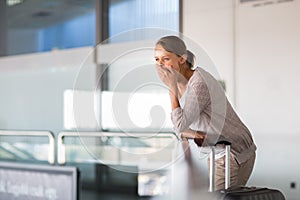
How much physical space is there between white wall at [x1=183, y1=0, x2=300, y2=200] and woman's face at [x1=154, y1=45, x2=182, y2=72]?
8.14ft

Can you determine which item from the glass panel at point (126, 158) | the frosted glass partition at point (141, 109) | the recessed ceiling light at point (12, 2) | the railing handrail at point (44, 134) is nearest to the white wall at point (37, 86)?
the railing handrail at point (44, 134)

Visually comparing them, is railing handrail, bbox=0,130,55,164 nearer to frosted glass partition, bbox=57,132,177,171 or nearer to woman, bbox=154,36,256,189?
frosted glass partition, bbox=57,132,177,171

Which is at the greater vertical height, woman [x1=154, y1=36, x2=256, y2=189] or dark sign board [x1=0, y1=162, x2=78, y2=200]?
woman [x1=154, y1=36, x2=256, y2=189]

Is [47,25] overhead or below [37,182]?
overhead

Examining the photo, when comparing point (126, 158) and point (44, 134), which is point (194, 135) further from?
point (44, 134)

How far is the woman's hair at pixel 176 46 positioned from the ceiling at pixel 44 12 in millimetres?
3882

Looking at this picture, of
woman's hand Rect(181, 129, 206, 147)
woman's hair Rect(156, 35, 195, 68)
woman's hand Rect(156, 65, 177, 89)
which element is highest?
woman's hair Rect(156, 35, 195, 68)

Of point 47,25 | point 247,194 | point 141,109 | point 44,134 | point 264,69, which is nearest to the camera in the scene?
point 247,194

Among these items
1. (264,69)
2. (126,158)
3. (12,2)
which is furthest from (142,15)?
(12,2)

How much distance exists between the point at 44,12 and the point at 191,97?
4653 millimetres

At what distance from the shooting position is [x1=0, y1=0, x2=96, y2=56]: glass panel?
605cm

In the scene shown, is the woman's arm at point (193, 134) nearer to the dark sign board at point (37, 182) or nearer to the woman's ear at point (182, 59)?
the woman's ear at point (182, 59)

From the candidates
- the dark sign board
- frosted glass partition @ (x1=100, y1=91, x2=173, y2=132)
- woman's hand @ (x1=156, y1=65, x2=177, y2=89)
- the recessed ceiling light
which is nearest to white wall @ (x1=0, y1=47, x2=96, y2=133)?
the recessed ceiling light

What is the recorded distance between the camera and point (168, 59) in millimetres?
2166
